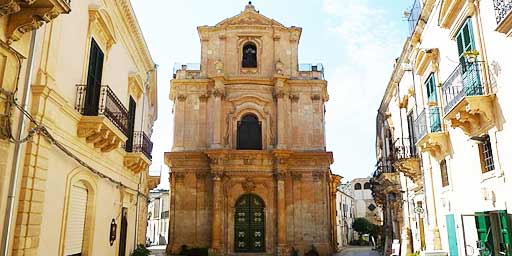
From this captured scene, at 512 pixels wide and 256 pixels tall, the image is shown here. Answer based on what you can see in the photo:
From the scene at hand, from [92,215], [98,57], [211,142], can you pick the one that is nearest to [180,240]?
[211,142]

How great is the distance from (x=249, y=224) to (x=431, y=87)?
12.9 m

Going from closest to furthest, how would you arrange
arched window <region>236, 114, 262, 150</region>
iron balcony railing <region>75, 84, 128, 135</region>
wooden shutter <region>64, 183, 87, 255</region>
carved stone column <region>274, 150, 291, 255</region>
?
wooden shutter <region>64, 183, 87, 255</region>
iron balcony railing <region>75, 84, 128, 135</region>
carved stone column <region>274, 150, 291, 255</region>
arched window <region>236, 114, 262, 150</region>

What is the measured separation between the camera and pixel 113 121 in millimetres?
9914

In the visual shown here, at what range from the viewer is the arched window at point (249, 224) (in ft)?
72.1

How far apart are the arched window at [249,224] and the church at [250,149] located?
2.1 inches

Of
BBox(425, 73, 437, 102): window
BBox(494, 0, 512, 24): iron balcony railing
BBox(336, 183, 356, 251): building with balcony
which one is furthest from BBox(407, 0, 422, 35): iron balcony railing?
BBox(336, 183, 356, 251): building with balcony

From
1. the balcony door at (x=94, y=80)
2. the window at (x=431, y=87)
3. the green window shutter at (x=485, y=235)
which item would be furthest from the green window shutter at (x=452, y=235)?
the balcony door at (x=94, y=80)

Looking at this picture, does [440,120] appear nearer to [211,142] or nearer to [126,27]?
[126,27]

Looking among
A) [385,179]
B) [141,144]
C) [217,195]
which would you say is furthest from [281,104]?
[141,144]

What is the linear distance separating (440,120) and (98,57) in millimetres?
9445

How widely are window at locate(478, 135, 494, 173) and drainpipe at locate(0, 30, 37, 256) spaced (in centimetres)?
904

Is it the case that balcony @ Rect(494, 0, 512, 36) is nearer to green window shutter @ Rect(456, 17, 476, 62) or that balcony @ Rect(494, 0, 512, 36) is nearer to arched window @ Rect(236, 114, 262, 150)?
green window shutter @ Rect(456, 17, 476, 62)

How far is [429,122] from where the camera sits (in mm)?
12484

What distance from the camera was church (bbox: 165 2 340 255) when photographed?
72.2 feet
